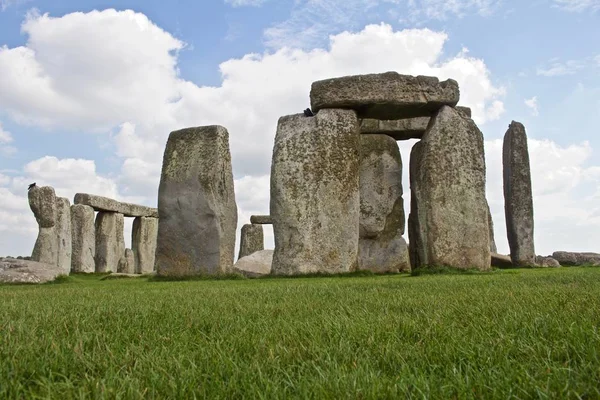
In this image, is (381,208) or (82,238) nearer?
(381,208)

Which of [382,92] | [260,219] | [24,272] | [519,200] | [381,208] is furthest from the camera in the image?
[260,219]

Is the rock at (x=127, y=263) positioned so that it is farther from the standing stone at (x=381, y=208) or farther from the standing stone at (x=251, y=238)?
the standing stone at (x=381, y=208)

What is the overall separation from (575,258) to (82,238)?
1580cm

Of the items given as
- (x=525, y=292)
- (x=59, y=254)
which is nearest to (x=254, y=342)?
(x=525, y=292)

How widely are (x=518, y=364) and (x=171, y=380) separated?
3.30ft

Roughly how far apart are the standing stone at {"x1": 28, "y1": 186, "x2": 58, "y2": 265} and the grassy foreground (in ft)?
41.9

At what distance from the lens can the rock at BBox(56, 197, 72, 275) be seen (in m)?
15.9

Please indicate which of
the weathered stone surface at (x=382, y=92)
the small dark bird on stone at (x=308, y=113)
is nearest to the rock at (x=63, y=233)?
the small dark bird on stone at (x=308, y=113)

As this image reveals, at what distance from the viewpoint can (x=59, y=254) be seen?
624 inches

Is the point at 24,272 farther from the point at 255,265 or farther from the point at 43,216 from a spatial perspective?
the point at 43,216

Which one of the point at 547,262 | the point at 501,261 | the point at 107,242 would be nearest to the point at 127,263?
the point at 107,242

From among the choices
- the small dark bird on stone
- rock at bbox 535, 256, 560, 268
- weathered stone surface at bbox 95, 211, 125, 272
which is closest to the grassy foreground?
the small dark bird on stone

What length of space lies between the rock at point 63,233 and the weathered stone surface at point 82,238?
257 centimetres

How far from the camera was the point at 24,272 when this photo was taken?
31.6 feet
